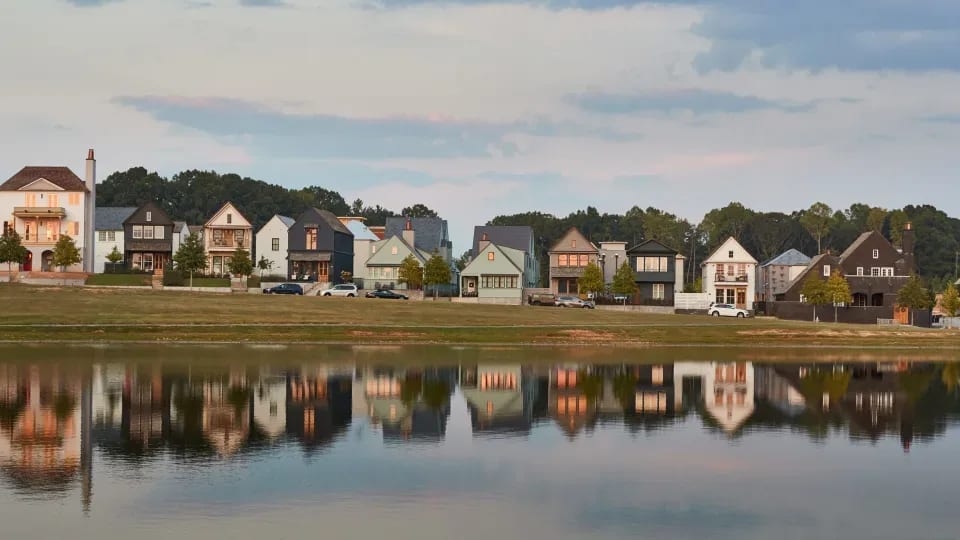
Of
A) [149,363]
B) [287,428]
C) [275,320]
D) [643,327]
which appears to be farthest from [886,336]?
[287,428]

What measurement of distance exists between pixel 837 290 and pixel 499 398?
3090 inches

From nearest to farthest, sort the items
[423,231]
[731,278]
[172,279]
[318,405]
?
[318,405] < [172,279] < [731,278] < [423,231]

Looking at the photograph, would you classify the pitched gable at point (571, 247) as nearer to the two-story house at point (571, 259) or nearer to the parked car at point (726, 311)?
the two-story house at point (571, 259)

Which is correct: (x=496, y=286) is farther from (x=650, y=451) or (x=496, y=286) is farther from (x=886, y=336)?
(x=650, y=451)

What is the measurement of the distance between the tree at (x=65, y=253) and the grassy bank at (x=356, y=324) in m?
11.3

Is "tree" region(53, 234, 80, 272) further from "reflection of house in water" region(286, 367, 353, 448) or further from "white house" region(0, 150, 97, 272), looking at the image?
"reflection of house in water" region(286, 367, 353, 448)

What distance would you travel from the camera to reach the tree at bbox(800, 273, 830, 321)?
386 feet

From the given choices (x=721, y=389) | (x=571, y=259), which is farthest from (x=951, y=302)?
(x=721, y=389)

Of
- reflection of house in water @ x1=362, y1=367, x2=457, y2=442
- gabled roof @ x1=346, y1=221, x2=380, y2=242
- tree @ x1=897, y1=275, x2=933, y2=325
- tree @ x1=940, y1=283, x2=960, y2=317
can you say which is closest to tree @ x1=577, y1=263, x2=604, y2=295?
gabled roof @ x1=346, y1=221, x2=380, y2=242

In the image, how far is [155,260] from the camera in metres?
135

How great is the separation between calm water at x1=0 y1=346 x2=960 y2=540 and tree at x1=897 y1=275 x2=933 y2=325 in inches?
2244

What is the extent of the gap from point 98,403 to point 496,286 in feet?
277

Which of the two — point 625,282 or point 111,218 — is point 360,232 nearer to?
point 111,218

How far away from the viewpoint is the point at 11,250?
11325 centimetres
